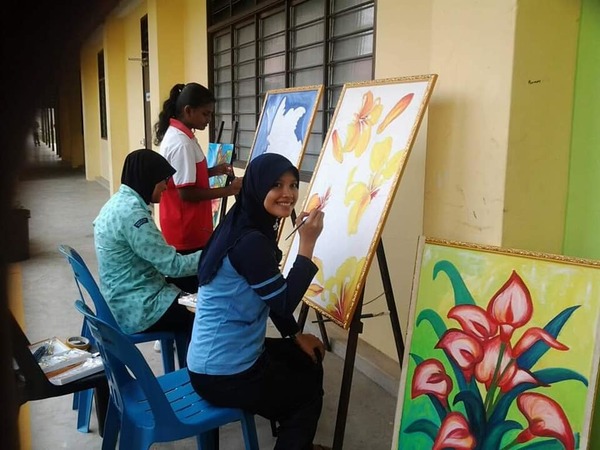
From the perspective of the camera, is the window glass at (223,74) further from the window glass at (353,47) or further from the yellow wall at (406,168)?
the yellow wall at (406,168)

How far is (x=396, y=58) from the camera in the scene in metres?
2.53

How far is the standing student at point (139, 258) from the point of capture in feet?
6.70

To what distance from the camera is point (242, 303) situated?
1.60 meters

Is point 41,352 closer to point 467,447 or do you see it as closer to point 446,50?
point 467,447

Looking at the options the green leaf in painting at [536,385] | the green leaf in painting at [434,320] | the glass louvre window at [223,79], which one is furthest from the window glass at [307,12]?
the green leaf in painting at [536,385]

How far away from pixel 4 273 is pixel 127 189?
6.32ft

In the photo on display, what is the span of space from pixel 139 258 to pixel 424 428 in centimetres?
Result: 121

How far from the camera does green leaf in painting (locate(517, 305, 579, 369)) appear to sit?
4.38 ft

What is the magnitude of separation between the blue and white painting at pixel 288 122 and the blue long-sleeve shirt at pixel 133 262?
713mm

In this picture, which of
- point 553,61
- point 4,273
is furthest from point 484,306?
point 4,273

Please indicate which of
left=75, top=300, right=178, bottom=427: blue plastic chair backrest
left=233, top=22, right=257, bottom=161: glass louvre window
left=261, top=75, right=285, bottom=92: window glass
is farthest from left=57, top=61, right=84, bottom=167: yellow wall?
left=233, top=22, right=257, bottom=161: glass louvre window

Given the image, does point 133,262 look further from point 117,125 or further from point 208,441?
point 117,125

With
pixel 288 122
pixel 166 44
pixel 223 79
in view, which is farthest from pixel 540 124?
pixel 166 44

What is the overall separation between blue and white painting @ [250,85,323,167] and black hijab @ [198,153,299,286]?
726mm
